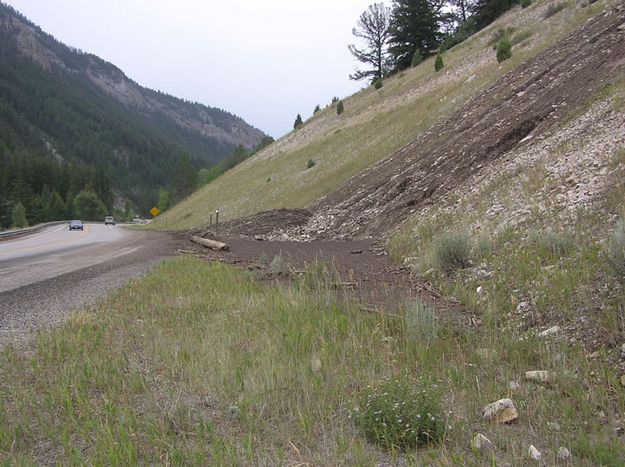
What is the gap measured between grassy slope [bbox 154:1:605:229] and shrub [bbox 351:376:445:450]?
698 inches

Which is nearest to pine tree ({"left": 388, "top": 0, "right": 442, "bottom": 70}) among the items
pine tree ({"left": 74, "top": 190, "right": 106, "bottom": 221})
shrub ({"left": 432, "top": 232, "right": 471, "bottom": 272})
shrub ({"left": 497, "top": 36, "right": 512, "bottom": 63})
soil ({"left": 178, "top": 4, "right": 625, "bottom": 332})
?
shrub ({"left": 497, "top": 36, "right": 512, "bottom": 63})

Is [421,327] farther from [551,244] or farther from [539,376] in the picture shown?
[551,244]

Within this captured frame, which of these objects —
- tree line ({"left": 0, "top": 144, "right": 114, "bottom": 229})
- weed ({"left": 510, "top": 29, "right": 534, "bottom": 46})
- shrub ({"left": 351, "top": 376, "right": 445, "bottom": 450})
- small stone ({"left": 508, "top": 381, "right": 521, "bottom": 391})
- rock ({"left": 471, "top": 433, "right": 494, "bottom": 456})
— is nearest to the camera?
rock ({"left": 471, "top": 433, "right": 494, "bottom": 456})

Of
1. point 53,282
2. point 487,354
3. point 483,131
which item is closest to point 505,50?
point 483,131

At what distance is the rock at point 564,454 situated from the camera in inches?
103

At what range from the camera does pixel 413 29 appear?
42.6 m

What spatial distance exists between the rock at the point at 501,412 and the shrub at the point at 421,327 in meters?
1.15

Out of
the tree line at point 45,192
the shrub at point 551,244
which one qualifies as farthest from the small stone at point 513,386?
the tree line at point 45,192

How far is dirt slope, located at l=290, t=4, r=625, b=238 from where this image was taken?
1214 centimetres

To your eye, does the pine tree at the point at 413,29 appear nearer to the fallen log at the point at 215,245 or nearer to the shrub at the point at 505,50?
the shrub at the point at 505,50

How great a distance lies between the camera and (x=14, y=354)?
437cm

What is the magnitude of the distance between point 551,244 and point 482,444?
398 centimetres

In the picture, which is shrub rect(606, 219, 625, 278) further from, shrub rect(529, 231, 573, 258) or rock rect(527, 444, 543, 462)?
rock rect(527, 444, 543, 462)

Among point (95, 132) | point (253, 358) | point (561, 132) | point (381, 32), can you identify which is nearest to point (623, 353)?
point (253, 358)
